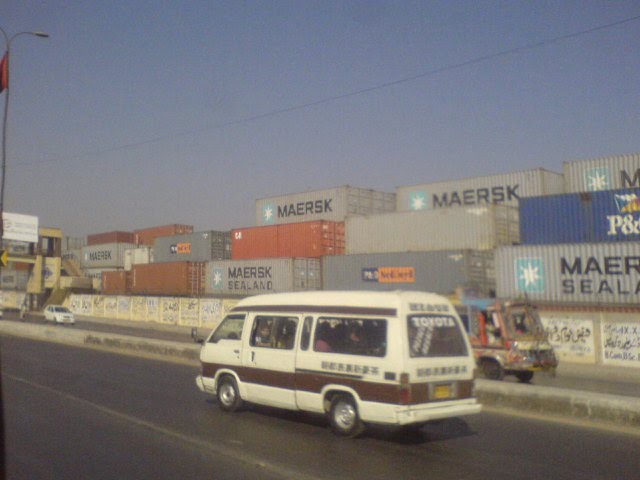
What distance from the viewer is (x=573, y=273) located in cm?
2516

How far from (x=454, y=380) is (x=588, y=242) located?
65.1 feet

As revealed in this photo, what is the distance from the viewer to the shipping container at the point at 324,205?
43.6 meters

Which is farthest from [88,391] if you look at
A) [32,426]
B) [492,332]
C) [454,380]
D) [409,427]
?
[492,332]

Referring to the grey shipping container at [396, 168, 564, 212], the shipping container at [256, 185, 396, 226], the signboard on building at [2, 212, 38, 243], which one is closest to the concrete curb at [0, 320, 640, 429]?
the signboard on building at [2, 212, 38, 243]

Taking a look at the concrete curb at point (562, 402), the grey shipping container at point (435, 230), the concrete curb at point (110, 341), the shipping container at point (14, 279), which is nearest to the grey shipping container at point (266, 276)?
the grey shipping container at point (435, 230)

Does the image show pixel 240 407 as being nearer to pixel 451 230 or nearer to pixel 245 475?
pixel 245 475

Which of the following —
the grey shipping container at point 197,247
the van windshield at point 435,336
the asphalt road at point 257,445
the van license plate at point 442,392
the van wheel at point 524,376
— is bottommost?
the van wheel at point 524,376

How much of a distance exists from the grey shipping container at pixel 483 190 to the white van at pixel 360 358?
26.9 meters

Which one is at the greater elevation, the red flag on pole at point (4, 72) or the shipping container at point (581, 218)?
the red flag on pole at point (4, 72)

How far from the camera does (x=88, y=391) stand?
13.1m

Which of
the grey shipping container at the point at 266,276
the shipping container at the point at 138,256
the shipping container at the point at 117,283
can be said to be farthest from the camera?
the shipping container at the point at 138,256

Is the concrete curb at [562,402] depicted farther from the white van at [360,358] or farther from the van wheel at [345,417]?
the van wheel at [345,417]

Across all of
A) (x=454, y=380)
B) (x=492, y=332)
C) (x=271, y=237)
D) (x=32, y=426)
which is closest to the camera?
(x=454, y=380)

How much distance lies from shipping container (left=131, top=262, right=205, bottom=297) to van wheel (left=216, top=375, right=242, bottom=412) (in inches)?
1376
